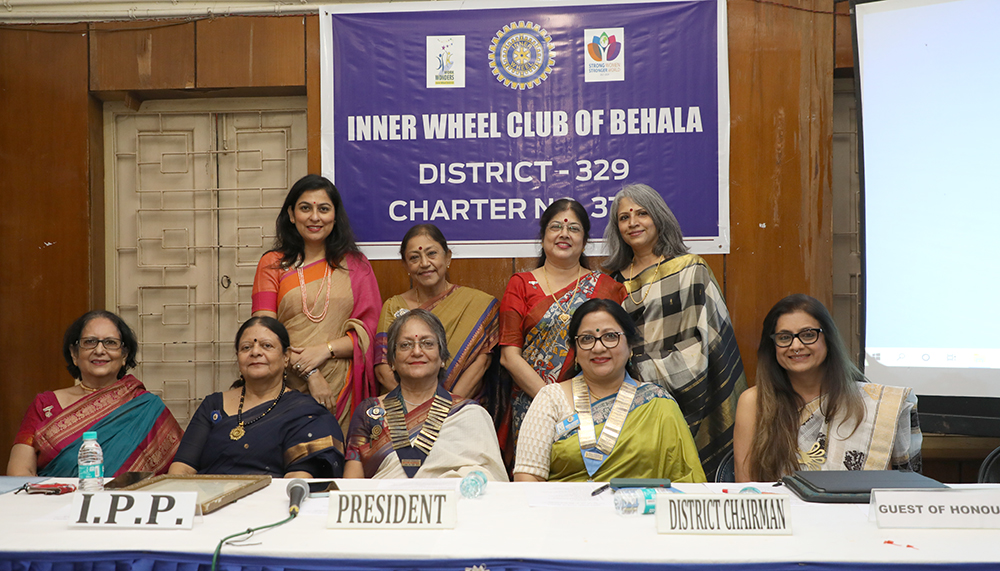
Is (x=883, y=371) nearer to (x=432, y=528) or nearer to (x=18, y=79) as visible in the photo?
(x=432, y=528)

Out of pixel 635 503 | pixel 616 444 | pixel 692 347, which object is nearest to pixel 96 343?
pixel 616 444

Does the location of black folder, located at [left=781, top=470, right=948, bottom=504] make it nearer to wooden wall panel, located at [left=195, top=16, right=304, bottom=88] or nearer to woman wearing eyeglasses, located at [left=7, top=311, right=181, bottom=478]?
woman wearing eyeglasses, located at [left=7, top=311, right=181, bottom=478]

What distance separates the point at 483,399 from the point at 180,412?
5.61 ft

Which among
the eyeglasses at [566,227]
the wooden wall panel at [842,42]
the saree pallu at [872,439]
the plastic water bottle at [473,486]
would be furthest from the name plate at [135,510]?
the wooden wall panel at [842,42]

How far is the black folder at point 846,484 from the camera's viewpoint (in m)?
1.47

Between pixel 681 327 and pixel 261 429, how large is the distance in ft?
4.67

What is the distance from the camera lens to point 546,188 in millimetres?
3186

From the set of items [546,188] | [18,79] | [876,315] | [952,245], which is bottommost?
[876,315]

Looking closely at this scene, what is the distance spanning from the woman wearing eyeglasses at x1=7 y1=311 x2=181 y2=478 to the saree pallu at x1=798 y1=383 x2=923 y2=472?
2016 mm

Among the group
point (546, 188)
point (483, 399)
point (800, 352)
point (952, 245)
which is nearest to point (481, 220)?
point (546, 188)

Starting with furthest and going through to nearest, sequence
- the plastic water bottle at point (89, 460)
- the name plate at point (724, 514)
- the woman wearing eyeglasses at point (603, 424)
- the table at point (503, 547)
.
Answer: the woman wearing eyeglasses at point (603, 424)
the plastic water bottle at point (89, 460)
the name plate at point (724, 514)
the table at point (503, 547)

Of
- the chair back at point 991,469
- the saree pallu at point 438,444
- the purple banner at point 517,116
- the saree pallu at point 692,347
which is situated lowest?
the chair back at point 991,469

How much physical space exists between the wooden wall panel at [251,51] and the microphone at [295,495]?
226 centimetres

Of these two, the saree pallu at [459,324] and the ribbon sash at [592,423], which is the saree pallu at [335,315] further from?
the ribbon sash at [592,423]
